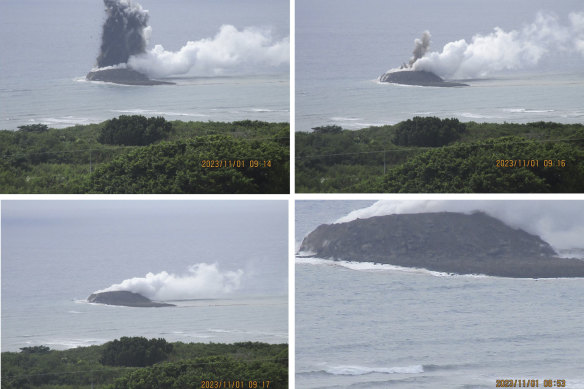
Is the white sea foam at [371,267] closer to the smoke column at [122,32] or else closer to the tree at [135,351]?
the tree at [135,351]

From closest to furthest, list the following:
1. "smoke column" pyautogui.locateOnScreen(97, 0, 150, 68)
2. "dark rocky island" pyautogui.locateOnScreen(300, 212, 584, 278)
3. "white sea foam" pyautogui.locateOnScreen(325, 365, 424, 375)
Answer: "white sea foam" pyautogui.locateOnScreen(325, 365, 424, 375) < "dark rocky island" pyautogui.locateOnScreen(300, 212, 584, 278) < "smoke column" pyautogui.locateOnScreen(97, 0, 150, 68)

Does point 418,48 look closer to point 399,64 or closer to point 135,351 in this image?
point 399,64

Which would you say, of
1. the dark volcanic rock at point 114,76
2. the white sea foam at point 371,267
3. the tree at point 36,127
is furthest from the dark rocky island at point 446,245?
the tree at point 36,127

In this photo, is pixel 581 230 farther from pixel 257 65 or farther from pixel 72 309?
pixel 72 309

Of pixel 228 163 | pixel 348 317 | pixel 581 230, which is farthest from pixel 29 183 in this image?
pixel 581 230

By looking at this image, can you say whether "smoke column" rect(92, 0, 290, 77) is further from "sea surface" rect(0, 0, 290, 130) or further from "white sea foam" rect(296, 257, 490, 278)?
"white sea foam" rect(296, 257, 490, 278)


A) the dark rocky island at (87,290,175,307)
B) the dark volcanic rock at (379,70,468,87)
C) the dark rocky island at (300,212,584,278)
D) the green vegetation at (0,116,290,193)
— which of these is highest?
the dark volcanic rock at (379,70,468,87)

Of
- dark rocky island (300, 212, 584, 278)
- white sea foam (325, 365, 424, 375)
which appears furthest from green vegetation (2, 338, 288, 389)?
dark rocky island (300, 212, 584, 278)

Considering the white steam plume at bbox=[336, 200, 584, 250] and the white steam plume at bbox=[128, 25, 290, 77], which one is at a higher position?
the white steam plume at bbox=[128, 25, 290, 77]
